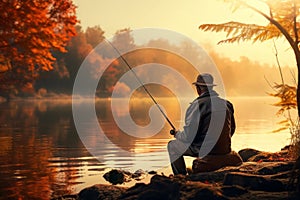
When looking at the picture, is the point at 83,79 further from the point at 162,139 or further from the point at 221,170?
the point at 221,170

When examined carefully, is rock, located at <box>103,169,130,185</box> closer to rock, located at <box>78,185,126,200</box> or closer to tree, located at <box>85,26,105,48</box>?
rock, located at <box>78,185,126,200</box>

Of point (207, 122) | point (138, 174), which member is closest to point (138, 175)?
point (138, 174)

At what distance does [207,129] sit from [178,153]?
0.76 metres

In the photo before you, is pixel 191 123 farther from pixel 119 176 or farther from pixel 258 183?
pixel 119 176

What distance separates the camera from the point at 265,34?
12.1m

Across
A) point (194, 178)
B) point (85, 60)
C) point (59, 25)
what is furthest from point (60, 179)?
point (85, 60)

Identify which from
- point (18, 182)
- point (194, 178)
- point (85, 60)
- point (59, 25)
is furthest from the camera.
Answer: point (85, 60)

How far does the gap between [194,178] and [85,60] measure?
69259 millimetres

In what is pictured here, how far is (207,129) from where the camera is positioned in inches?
356

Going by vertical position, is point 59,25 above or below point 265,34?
above

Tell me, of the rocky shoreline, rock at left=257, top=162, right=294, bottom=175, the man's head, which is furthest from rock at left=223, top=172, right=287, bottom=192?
the man's head

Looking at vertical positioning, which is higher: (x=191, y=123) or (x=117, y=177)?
(x=191, y=123)

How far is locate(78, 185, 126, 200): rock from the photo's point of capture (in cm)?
862

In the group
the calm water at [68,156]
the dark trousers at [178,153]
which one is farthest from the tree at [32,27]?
the dark trousers at [178,153]
